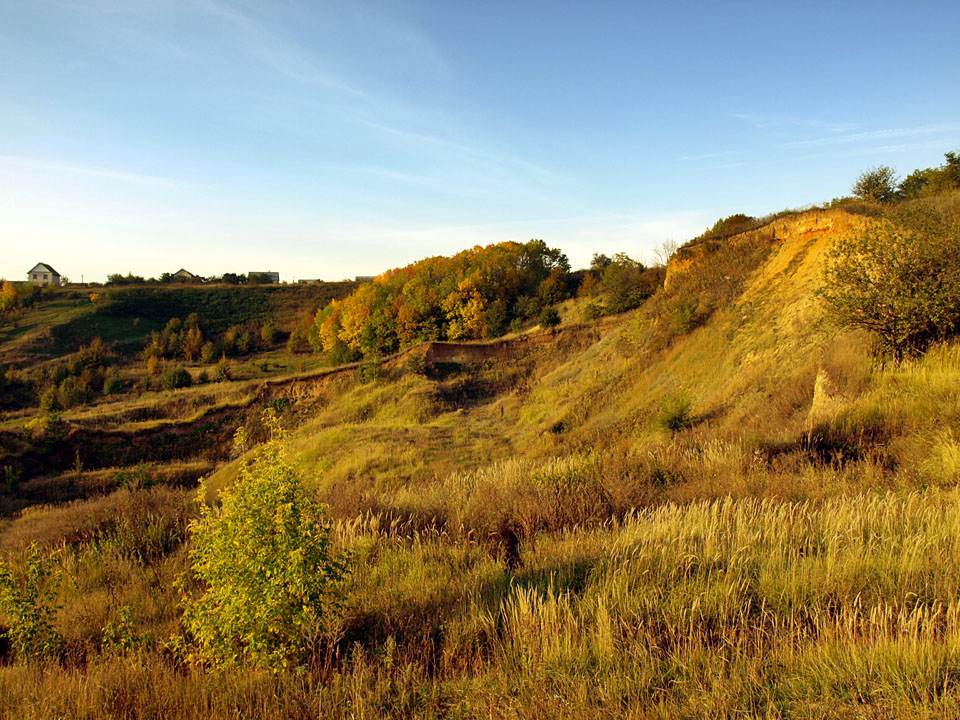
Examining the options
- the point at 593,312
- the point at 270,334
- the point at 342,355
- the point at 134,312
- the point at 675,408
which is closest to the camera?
the point at 675,408

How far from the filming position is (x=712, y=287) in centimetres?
2328

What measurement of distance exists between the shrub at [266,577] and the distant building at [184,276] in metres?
115

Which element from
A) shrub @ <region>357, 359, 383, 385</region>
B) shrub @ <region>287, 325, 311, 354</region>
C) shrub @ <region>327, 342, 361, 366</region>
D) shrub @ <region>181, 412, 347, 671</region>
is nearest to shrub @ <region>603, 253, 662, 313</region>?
shrub @ <region>357, 359, 383, 385</region>

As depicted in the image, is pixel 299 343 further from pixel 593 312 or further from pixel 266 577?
pixel 266 577

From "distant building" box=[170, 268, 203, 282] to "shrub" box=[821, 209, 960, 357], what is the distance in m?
115

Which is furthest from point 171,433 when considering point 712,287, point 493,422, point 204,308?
point 204,308

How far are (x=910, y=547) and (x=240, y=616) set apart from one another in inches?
192

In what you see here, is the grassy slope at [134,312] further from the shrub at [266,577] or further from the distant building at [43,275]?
the shrub at [266,577]

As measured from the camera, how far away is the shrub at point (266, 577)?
3656mm

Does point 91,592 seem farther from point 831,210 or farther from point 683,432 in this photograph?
point 831,210

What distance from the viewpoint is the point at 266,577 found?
3797 mm

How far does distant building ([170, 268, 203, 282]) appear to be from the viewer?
10526 cm

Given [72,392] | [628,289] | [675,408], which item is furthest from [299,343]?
[675,408]

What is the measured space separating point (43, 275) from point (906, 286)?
145877 mm
